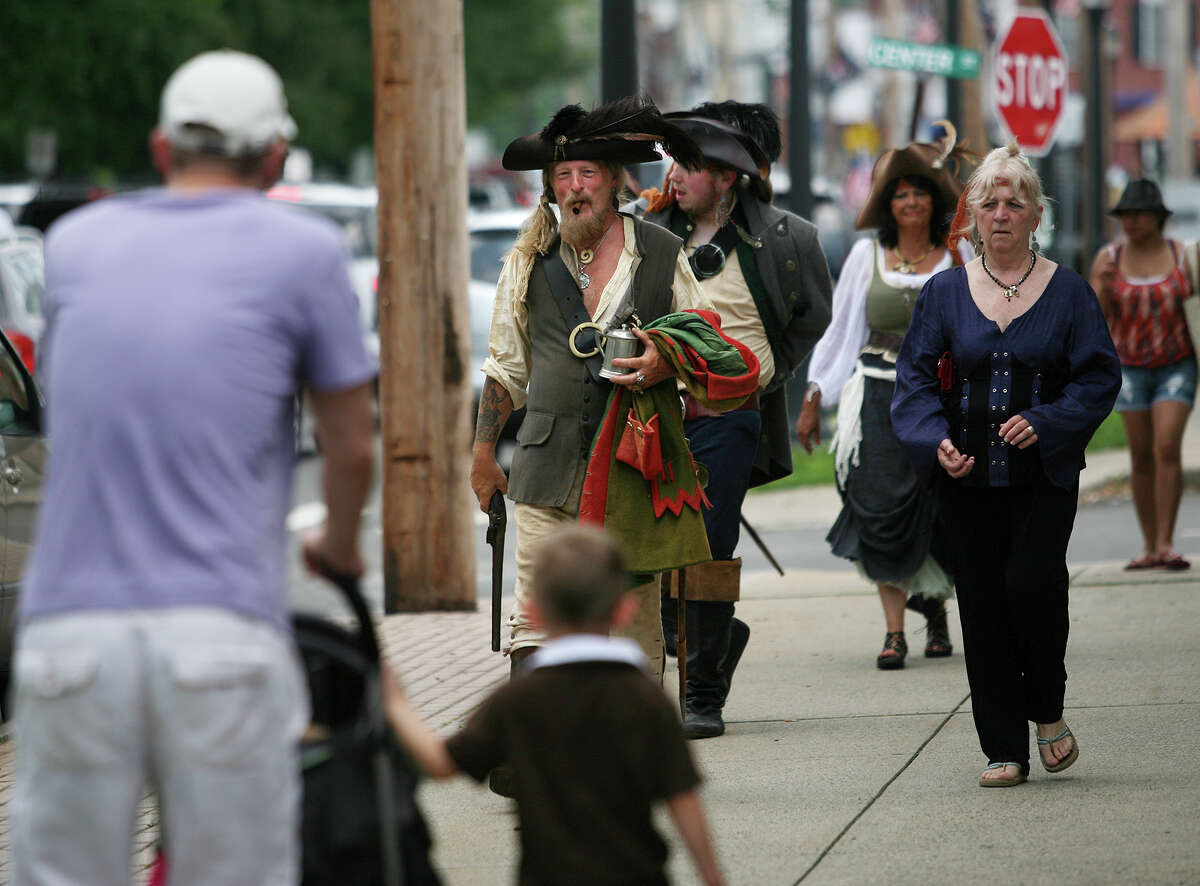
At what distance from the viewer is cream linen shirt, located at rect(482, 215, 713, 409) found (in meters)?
5.88

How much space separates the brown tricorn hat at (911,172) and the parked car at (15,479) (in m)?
3.18

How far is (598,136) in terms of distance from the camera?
5.79 metres

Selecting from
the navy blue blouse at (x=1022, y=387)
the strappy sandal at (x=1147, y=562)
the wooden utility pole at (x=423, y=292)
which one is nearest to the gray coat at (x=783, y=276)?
the navy blue blouse at (x=1022, y=387)

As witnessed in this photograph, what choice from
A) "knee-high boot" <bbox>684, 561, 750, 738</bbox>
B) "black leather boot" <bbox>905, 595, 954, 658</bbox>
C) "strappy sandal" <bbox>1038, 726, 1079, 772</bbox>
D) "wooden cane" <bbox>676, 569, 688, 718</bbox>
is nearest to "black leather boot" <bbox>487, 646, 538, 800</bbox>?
"wooden cane" <bbox>676, 569, 688, 718</bbox>

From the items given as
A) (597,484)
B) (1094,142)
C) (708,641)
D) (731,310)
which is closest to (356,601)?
(597,484)

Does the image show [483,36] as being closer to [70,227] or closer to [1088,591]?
[1088,591]

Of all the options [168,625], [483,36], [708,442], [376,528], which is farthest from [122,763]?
[483,36]

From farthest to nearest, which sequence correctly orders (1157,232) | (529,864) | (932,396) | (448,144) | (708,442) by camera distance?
1. (1157,232)
2. (448,144)
3. (708,442)
4. (932,396)
5. (529,864)

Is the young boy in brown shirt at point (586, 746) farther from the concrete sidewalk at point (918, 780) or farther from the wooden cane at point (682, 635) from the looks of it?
the wooden cane at point (682, 635)

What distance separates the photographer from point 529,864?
3.40 metres

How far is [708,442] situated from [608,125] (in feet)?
4.32

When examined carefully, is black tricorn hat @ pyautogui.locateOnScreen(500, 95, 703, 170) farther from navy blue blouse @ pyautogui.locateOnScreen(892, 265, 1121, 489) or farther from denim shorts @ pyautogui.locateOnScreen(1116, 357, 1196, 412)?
denim shorts @ pyautogui.locateOnScreen(1116, 357, 1196, 412)

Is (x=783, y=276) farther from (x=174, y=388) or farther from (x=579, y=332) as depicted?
(x=174, y=388)

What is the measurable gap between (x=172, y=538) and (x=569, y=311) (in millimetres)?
2878
